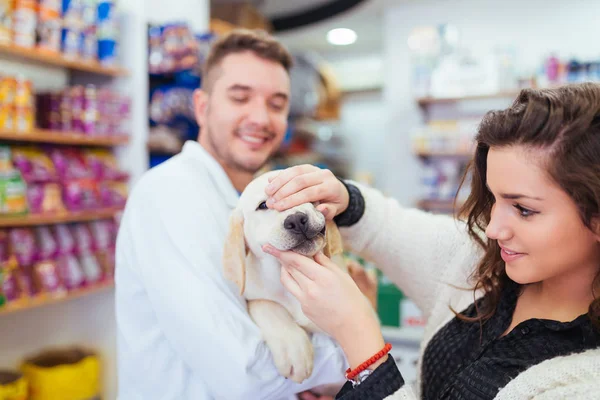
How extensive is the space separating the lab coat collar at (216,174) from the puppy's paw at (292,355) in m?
0.44

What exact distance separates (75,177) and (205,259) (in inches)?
79.2

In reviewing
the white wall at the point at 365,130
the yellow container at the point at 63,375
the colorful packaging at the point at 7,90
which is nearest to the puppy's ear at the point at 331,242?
the colorful packaging at the point at 7,90

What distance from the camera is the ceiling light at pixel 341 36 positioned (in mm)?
6230

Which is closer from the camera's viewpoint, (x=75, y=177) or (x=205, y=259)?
(x=205, y=259)

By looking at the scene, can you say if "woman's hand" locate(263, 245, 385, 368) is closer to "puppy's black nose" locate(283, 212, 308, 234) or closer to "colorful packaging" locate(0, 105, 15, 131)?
"puppy's black nose" locate(283, 212, 308, 234)

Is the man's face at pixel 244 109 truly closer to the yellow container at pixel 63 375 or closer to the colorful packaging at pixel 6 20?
the colorful packaging at pixel 6 20

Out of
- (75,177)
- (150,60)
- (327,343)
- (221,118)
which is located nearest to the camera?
(327,343)

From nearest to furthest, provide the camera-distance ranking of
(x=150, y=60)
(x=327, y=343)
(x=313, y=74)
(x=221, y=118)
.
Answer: (x=327, y=343) → (x=221, y=118) → (x=150, y=60) → (x=313, y=74)

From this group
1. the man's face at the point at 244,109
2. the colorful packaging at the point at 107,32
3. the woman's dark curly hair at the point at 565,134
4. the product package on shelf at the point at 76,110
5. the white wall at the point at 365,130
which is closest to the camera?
the woman's dark curly hair at the point at 565,134

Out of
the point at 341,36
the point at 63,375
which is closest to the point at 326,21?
the point at 341,36

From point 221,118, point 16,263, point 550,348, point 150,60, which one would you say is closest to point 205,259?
point 221,118

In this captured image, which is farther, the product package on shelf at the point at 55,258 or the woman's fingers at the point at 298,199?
the product package on shelf at the point at 55,258

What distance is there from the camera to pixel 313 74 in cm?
548

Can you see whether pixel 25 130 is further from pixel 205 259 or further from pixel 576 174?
pixel 576 174
